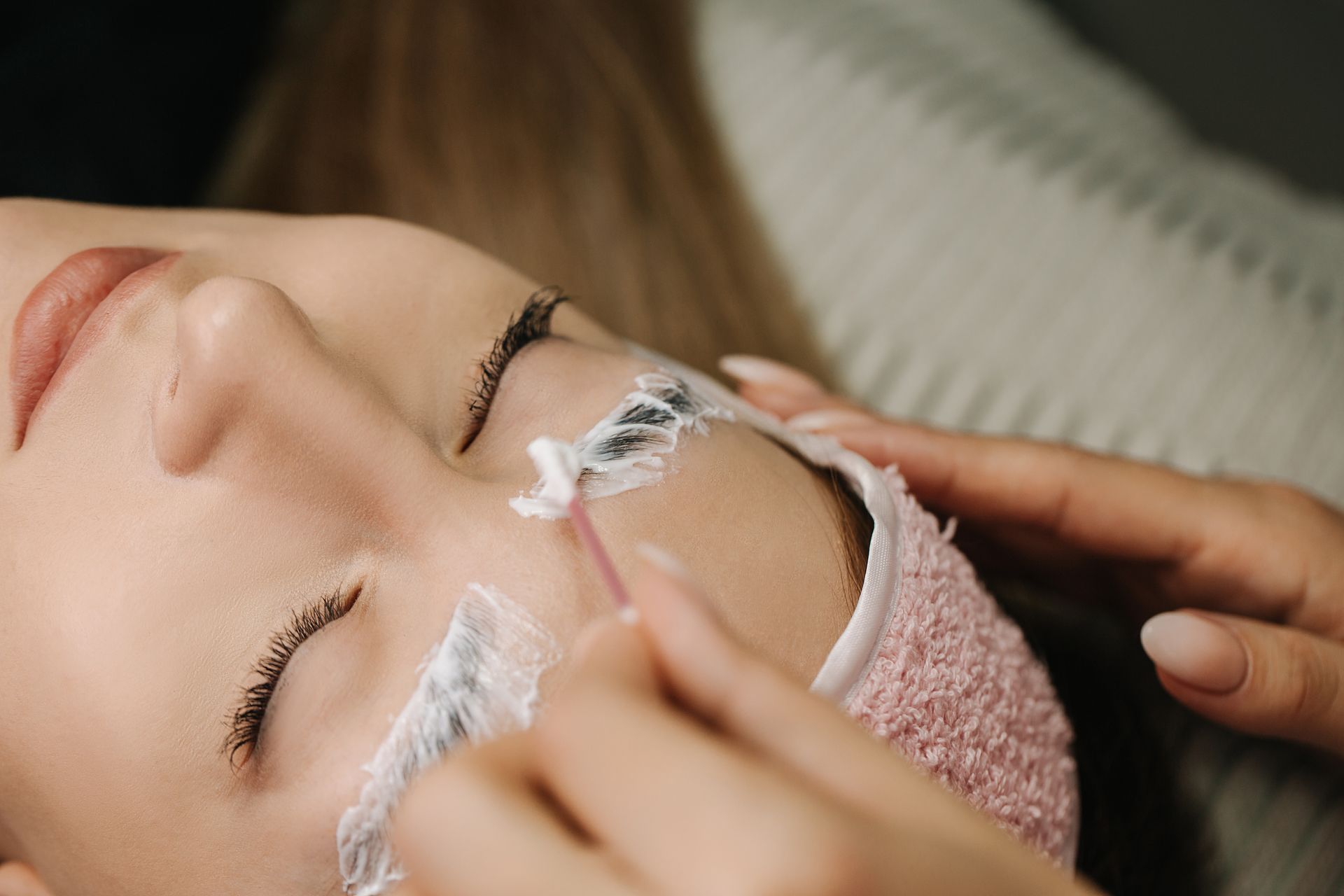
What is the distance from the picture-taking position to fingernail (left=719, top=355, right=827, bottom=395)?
47.0 inches

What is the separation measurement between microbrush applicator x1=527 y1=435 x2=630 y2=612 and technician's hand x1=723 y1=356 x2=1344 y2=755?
0.44 meters

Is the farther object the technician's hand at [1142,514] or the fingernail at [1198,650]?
the technician's hand at [1142,514]

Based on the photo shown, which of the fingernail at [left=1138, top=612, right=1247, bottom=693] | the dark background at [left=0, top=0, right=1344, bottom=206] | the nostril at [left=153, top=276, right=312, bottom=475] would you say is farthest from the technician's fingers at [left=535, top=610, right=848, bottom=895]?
the dark background at [left=0, top=0, right=1344, bottom=206]

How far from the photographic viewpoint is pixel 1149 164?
5.39ft

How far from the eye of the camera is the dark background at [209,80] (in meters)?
1.31

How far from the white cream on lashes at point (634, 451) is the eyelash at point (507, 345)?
0.32ft

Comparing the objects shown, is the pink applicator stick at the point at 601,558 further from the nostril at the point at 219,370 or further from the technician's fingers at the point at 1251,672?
the technician's fingers at the point at 1251,672

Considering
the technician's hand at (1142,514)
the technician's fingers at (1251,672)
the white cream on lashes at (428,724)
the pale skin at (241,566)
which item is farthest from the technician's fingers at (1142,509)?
the white cream on lashes at (428,724)

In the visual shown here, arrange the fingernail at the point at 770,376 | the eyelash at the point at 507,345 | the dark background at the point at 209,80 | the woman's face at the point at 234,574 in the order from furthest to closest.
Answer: the dark background at the point at 209,80 → the fingernail at the point at 770,376 → the eyelash at the point at 507,345 → the woman's face at the point at 234,574

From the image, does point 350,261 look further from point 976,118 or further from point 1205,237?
point 1205,237

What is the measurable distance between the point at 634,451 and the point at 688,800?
42 cm

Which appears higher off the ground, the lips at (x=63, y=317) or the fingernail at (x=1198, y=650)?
the fingernail at (x=1198, y=650)

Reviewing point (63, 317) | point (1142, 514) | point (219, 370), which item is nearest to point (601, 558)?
point (219, 370)

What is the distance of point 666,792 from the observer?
1.43 feet
